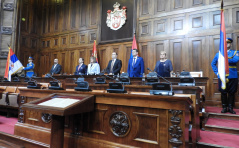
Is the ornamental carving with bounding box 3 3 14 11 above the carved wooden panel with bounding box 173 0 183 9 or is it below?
above

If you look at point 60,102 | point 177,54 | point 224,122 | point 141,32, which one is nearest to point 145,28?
point 141,32

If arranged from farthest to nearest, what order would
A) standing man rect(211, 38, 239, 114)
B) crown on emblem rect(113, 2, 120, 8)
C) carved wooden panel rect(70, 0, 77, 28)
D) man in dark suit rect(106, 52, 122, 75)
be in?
carved wooden panel rect(70, 0, 77, 28)
crown on emblem rect(113, 2, 120, 8)
man in dark suit rect(106, 52, 122, 75)
standing man rect(211, 38, 239, 114)

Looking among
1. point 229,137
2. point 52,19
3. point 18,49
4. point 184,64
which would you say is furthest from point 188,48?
point 18,49

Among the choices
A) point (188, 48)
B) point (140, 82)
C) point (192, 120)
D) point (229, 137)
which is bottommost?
point (229, 137)

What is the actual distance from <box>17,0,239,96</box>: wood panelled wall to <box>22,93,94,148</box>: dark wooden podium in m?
4.37

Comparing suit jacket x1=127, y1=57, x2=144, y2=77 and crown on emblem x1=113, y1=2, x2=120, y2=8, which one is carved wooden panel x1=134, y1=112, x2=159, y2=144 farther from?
crown on emblem x1=113, y1=2, x2=120, y2=8

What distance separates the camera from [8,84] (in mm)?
5426

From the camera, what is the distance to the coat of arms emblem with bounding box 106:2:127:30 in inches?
273

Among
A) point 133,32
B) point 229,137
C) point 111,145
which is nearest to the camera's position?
point 111,145

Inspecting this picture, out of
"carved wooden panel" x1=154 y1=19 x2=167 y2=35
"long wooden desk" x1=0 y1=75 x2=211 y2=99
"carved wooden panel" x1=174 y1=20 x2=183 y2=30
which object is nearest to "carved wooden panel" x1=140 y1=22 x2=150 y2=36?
"carved wooden panel" x1=154 y1=19 x2=167 y2=35

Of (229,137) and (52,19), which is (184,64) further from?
(52,19)

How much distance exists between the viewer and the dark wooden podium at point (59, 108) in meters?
1.79

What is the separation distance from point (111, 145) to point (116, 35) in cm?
562

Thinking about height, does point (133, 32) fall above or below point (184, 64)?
above
